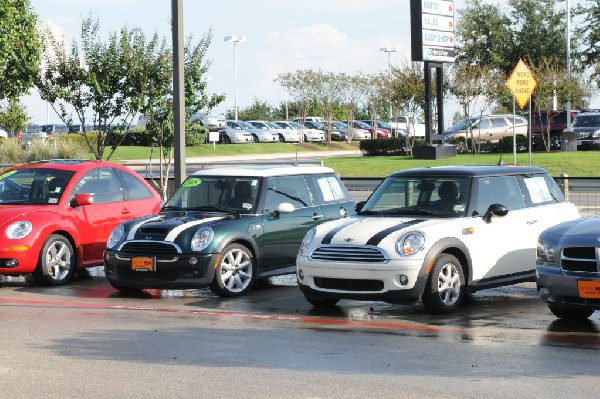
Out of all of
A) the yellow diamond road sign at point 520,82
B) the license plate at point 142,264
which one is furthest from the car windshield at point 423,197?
the yellow diamond road sign at point 520,82

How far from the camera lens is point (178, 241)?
13.3 meters

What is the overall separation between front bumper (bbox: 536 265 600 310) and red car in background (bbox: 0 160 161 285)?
6605mm

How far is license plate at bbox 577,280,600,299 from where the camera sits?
1049cm

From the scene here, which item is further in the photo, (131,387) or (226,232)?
(226,232)

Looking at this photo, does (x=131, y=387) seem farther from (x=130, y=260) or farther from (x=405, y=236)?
(x=130, y=260)

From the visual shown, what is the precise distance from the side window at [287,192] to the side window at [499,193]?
9.18 ft

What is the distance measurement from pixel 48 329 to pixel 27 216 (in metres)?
3.96

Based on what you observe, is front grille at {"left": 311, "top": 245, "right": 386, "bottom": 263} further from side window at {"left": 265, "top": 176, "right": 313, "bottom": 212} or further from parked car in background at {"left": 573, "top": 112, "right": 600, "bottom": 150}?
parked car in background at {"left": 573, "top": 112, "right": 600, "bottom": 150}

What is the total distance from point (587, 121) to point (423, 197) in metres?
38.1

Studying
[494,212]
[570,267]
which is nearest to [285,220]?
[494,212]

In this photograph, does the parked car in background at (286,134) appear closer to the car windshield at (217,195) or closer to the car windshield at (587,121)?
the car windshield at (587,121)

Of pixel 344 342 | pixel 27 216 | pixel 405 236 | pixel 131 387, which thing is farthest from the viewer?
pixel 27 216

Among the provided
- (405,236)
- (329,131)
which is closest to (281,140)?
(329,131)

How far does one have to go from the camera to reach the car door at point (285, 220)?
46.5ft
